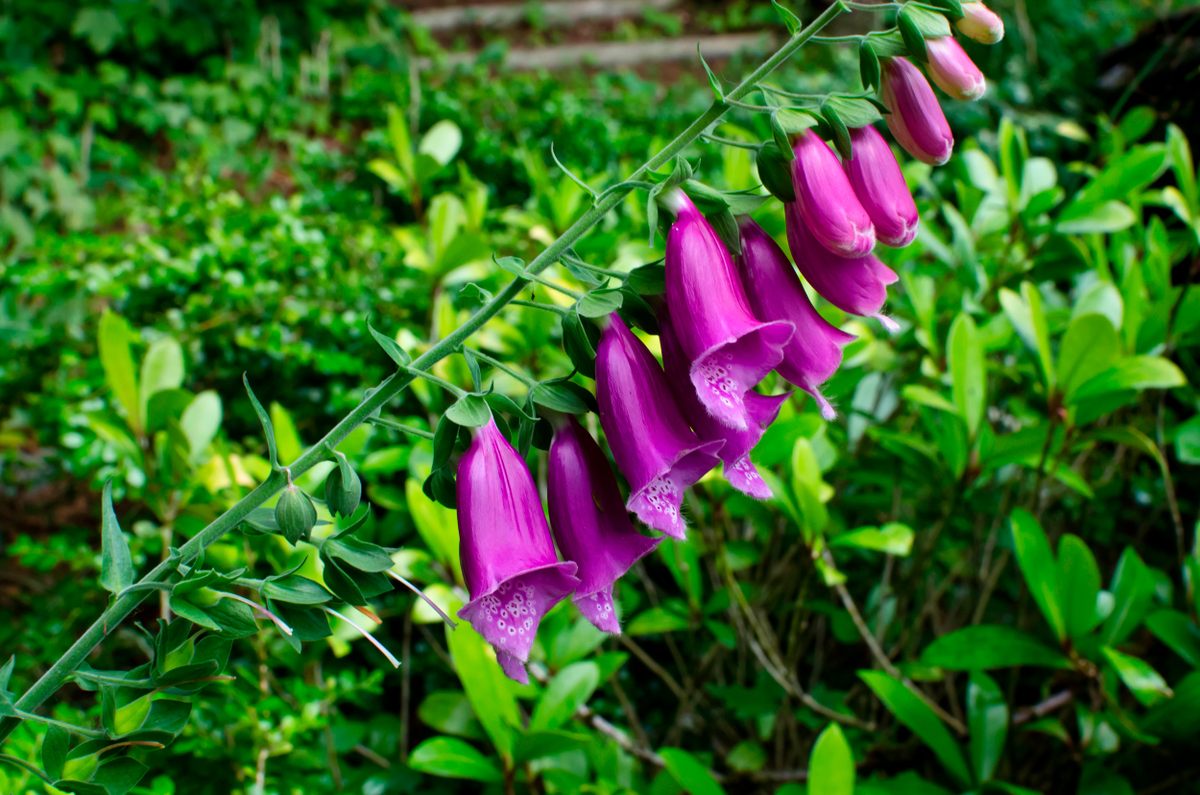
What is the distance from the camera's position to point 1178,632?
1.34 metres

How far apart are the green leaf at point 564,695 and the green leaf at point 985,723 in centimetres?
55

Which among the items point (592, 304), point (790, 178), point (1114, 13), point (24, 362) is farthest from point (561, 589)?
point (1114, 13)

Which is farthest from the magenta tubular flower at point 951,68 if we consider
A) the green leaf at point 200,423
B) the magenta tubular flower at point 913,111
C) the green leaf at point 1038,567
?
the green leaf at point 200,423

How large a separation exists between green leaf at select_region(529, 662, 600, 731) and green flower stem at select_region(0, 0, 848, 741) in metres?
0.59

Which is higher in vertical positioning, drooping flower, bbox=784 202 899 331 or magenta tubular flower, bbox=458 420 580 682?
drooping flower, bbox=784 202 899 331

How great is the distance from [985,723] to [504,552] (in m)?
0.96

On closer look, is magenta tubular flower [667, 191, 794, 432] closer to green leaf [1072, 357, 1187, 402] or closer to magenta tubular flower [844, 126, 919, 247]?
magenta tubular flower [844, 126, 919, 247]

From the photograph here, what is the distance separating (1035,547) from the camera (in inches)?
52.7

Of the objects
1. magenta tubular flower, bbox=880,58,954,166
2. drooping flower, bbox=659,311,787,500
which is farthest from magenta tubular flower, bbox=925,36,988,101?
drooping flower, bbox=659,311,787,500

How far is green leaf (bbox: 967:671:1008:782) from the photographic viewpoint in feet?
4.50

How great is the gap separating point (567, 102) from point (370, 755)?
310 centimetres

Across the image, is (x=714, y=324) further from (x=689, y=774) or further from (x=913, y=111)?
(x=689, y=774)

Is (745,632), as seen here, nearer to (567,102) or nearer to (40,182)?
(567,102)

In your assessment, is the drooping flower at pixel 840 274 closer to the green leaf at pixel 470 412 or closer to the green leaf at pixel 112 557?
the green leaf at pixel 470 412
